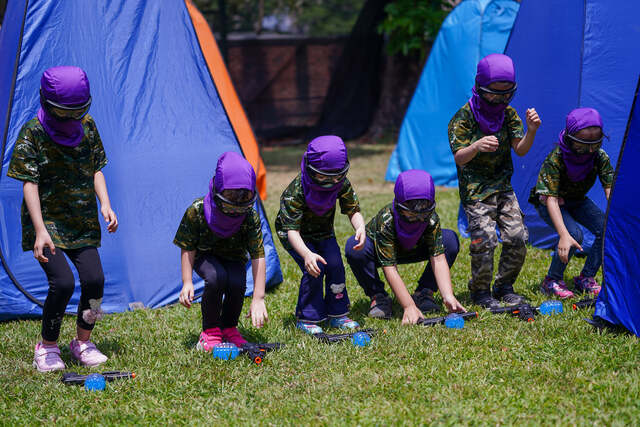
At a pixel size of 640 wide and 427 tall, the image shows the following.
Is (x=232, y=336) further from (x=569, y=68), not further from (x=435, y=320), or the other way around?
(x=569, y=68)

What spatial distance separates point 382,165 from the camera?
43.5 feet

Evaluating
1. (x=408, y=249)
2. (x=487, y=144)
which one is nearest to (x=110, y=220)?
(x=408, y=249)

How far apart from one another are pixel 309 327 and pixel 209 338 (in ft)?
2.26

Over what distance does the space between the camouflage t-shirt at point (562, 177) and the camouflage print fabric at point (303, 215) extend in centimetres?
150

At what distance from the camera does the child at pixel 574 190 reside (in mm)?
4926

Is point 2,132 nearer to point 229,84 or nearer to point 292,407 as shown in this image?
point 229,84

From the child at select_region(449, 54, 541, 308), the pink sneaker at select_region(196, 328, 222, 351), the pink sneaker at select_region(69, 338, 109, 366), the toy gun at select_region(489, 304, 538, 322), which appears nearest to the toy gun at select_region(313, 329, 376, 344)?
the pink sneaker at select_region(196, 328, 222, 351)

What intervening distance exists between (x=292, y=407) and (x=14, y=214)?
2.84 metres

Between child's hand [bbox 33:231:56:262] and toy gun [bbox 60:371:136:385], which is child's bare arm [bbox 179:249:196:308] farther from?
child's hand [bbox 33:231:56:262]

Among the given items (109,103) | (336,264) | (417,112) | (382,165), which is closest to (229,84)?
(109,103)

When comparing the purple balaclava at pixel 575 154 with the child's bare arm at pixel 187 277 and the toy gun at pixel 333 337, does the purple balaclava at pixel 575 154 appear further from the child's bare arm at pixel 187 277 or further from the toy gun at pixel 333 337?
Result: the child's bare arm at pixel 187 277

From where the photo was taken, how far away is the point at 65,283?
393cm

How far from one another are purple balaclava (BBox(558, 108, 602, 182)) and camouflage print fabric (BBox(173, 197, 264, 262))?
7.85 ft

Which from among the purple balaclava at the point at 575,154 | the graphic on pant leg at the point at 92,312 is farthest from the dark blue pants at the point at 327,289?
the purple balaclava at the point at 575,154
